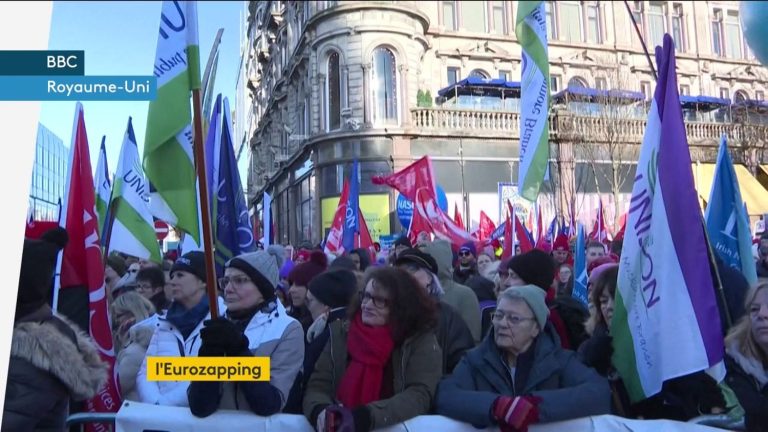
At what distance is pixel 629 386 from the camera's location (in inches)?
124

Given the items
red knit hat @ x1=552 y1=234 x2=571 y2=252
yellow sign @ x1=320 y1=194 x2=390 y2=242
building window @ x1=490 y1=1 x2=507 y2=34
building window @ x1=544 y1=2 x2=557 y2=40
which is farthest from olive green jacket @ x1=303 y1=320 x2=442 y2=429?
building window @ x1=544 y1=2 x2=557 y2=40

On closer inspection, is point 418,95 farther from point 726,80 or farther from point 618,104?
point 726,80

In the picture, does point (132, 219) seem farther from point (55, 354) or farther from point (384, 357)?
point (384, 357)

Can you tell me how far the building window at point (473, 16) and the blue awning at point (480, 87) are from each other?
3768 millimetres

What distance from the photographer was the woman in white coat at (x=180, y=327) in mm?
3191

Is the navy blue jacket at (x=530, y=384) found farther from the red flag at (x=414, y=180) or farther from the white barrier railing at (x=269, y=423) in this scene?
the red flag at (x=414, y=180)

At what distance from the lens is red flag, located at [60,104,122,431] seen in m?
3.90

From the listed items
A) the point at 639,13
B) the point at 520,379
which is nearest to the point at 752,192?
the point at 520,379

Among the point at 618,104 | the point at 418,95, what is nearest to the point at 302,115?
the point at 418,95

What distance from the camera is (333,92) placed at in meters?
24.9

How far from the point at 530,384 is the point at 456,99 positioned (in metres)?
22.9

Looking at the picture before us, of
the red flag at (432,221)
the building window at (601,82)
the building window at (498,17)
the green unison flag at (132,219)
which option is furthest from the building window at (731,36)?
the green unison flag at (132,219)

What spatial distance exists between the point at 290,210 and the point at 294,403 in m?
27.8
